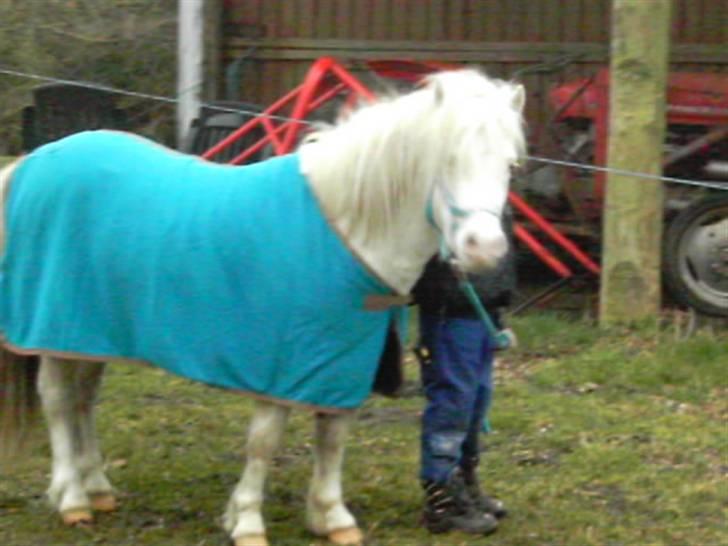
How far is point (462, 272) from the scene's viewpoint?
4.80 m

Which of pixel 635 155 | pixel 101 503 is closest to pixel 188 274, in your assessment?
pixel 101 503

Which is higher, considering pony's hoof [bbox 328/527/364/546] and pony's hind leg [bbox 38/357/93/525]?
pony's hind leg [bbox 38/357/93/525]

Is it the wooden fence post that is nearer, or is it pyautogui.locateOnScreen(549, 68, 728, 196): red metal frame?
the wooden fence post

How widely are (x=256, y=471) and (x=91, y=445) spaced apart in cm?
90

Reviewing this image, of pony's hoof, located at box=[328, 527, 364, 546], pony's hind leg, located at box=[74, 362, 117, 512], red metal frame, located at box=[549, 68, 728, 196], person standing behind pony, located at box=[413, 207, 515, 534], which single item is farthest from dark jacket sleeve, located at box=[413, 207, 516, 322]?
red metal frame, located at box=[549, 68, 728, 196]

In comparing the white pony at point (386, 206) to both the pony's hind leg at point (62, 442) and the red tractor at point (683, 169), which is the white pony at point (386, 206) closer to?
the pony's hind leg at point (62, 442)

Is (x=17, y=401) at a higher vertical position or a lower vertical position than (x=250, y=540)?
higher

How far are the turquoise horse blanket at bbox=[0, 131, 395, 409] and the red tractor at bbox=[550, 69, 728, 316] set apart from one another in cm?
395

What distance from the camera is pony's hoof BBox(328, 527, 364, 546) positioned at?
203 inches

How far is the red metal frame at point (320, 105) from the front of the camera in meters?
8.91

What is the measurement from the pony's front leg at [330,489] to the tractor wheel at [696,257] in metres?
3.81

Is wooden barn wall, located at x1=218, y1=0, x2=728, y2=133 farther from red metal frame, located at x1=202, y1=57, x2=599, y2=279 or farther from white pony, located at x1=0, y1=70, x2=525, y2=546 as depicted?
white pony, located at x1=0, y1=70, x2=525, y2=546

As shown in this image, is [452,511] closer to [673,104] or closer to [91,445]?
[91,445]

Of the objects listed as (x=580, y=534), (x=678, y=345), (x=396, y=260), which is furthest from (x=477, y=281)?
(x=678, y=345)
